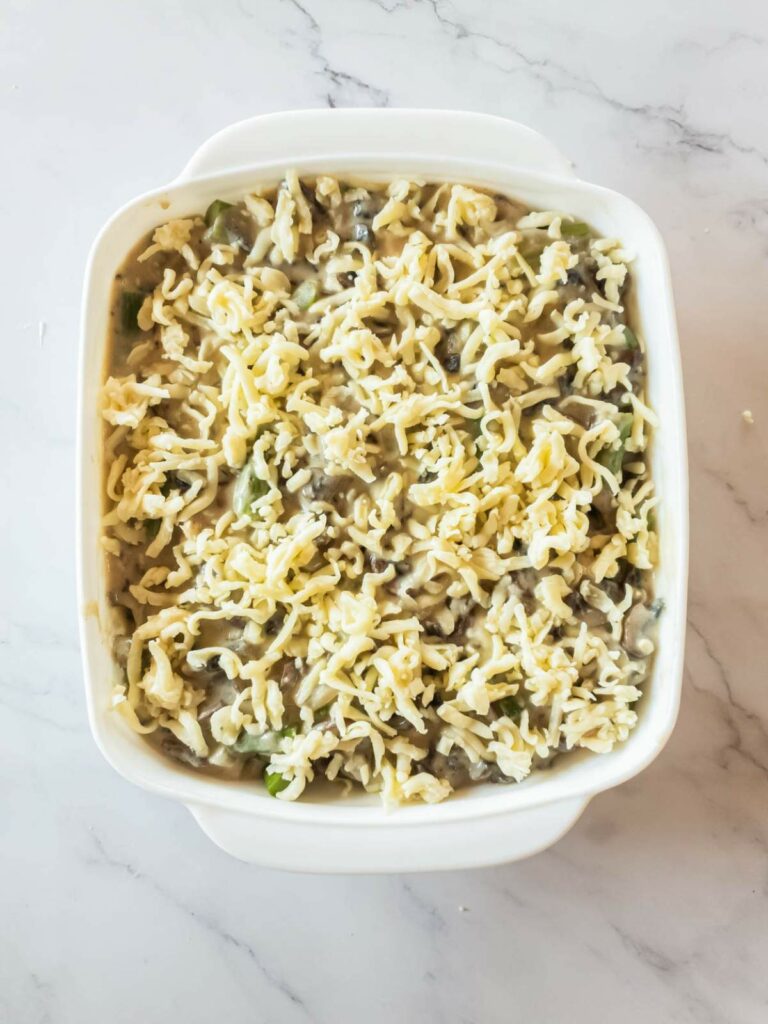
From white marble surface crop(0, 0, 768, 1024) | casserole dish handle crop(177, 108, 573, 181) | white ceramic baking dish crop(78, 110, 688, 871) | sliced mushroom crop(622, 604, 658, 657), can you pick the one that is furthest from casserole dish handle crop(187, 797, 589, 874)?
casserole dish handle crop(177, 108, 573, 181)

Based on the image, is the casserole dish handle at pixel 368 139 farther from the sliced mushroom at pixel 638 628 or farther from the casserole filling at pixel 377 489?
the sliced mushroom at pixel 638 628

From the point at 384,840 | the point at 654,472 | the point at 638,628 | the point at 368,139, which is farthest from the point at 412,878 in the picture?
the point at 368,139

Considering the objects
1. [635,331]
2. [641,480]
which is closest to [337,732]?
[641,480]

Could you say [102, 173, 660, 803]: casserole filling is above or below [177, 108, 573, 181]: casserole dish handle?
below

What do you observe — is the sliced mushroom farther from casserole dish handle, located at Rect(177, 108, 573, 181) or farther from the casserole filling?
casserole dish handle, located at Rect(177, 108, 573, 181)

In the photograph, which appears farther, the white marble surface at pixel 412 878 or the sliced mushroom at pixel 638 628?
the white marble surface at pixel 412 878

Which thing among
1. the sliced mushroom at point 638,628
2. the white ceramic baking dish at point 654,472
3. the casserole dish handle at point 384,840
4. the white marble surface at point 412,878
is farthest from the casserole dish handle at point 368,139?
the casserole dish handle at point 384,840

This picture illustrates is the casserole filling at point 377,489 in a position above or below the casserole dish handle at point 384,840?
above
